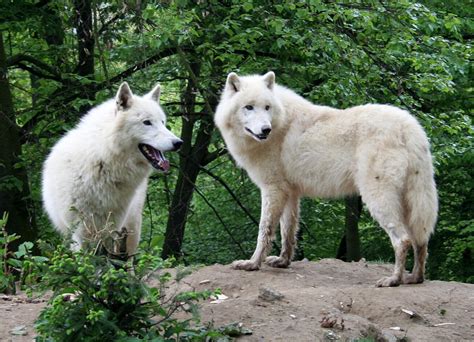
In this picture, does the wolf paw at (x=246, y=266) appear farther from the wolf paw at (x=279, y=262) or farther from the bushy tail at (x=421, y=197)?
the bushy tail at (x=421, y=197)

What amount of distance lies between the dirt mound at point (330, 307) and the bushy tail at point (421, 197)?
1.96 ft

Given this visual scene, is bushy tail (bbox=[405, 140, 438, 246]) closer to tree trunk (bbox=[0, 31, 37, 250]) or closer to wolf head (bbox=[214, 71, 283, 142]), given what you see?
wolf head (bbox=[214, 71, 283, 142])

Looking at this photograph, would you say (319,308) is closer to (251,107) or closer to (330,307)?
(330,307)

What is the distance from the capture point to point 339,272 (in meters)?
7.92

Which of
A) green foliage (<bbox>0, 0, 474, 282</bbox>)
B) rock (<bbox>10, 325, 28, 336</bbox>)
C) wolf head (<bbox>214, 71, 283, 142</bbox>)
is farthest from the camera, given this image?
green foliage (<bbox>0, 0, 474, 282</bbox>)

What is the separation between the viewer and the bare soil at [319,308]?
208 inches

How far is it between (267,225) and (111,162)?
6.73 feet

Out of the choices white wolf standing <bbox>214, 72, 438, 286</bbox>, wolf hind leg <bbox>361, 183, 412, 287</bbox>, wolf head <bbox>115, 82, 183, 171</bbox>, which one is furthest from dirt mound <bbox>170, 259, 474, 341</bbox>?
wolf head <bbox>115, 82, 183, 171</bbox>

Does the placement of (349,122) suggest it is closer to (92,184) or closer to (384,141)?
(384,141)

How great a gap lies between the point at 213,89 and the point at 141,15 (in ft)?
7.72

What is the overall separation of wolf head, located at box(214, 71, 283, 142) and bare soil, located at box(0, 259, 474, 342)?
61.5 inches

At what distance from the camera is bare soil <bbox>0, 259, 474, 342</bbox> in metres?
5.29

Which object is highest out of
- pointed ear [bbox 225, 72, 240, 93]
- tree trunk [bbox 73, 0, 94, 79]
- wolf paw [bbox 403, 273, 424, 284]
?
tree trunk [bbox 73, 0, 94, 79]

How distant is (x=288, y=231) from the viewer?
7.78 m
